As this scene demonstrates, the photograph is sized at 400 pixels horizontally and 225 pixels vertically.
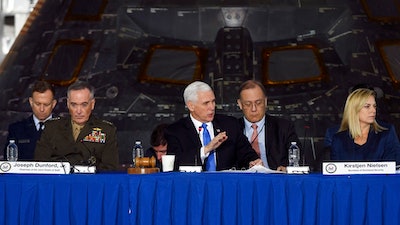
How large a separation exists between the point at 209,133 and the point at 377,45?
122 inches

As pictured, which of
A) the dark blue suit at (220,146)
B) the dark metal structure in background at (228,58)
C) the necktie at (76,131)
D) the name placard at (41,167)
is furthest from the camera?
the dark metal structure in background at (228,58)

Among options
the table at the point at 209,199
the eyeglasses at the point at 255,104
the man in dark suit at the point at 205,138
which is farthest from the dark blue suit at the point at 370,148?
the table at the point at 209,199

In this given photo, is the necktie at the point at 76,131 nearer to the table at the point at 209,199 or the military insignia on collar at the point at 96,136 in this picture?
the military insignia on collar at the point at 96,136

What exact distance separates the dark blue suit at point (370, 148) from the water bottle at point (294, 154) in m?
0.33

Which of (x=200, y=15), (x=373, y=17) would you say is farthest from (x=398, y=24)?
(x=200, y=15)

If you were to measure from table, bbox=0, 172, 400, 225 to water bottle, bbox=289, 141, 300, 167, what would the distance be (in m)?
1.02

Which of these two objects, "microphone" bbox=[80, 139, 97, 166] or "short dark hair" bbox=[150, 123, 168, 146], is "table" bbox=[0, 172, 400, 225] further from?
"short dark hair" bbox=[150, 123, 168, 146]

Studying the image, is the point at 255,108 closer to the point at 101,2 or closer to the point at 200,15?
the point at 200,15

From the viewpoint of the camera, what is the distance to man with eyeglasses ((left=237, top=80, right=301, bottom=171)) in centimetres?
1141

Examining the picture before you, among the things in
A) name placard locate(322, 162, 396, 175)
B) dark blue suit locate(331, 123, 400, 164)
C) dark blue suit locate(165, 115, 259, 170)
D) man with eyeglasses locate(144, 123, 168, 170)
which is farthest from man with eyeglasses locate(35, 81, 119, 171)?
name placard locate(322, 162, 396, 175)

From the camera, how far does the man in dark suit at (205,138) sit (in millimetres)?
10664

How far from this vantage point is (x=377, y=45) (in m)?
13.3

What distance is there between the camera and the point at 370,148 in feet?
34.7

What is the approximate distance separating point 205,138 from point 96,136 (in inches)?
36.9
